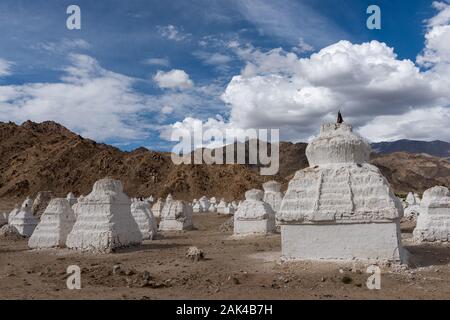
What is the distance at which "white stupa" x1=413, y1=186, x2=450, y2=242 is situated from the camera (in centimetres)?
1647

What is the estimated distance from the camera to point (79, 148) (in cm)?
9056

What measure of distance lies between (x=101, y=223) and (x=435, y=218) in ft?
41.0

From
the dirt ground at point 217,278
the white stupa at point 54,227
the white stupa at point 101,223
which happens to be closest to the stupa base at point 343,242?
the dirt ground at point 217,278

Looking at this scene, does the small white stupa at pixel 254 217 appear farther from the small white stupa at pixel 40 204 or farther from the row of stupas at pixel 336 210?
the small white stupa at pixel 40 204

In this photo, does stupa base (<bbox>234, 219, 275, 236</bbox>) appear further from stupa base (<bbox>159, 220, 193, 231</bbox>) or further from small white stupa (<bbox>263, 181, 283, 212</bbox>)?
stupa base (<bbox>159, 220, 193, 231</bbox>)

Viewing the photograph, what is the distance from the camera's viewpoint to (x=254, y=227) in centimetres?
2205

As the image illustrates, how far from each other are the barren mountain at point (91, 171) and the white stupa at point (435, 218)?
61357 mm

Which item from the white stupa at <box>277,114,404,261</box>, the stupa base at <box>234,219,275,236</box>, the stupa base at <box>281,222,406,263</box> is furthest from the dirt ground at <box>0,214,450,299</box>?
the stupa base at <box>234,219,275,236</box>

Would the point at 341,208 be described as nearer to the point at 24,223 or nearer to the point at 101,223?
the point at 101,223

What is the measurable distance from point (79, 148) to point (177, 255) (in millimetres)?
80524

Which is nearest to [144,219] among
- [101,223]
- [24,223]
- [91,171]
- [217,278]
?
[101,223]
